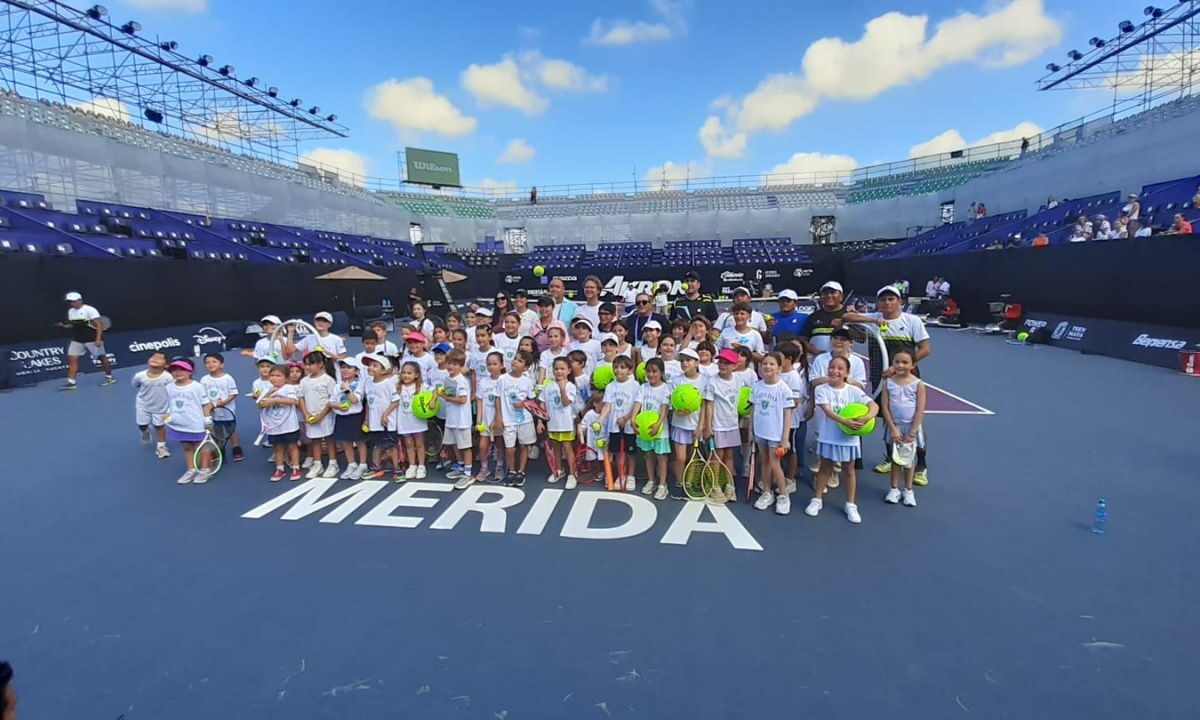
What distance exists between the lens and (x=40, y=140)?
19.0 metres

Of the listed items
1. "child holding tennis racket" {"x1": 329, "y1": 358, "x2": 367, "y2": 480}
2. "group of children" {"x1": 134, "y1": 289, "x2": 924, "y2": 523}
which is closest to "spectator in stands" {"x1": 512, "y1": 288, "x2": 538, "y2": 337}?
"group of children" {"x1": 134, "y1": 289, "x2": 924, "y2": 523}

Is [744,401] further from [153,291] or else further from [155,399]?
[153,291]

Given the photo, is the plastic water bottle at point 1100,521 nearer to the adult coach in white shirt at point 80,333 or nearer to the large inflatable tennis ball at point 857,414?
the large inflatable tennis ball at point 857,414

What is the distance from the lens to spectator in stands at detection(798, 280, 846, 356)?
5438 millimetres

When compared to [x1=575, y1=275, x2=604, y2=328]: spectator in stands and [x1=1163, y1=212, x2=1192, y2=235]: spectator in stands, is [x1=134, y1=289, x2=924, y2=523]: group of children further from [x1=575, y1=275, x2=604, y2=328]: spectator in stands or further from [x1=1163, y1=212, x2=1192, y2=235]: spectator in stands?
[x1=1163, y1=212, x2=1192, y2=235]: spectator in stands

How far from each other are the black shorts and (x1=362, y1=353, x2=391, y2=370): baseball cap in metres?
0.60

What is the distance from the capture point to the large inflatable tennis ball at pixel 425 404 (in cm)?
565

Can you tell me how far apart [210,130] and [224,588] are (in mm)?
38472

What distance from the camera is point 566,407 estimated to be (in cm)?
546

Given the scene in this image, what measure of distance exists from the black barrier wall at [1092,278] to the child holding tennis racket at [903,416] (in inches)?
396

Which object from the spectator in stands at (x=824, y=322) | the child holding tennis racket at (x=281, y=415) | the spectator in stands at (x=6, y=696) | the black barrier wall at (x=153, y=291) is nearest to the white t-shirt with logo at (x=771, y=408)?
the spectator in stands at (x=824, y=322)

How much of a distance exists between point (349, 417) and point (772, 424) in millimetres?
4420

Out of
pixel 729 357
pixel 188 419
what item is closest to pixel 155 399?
pixel 188 419

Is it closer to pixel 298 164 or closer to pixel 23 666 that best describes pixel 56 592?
pixel 23 666
